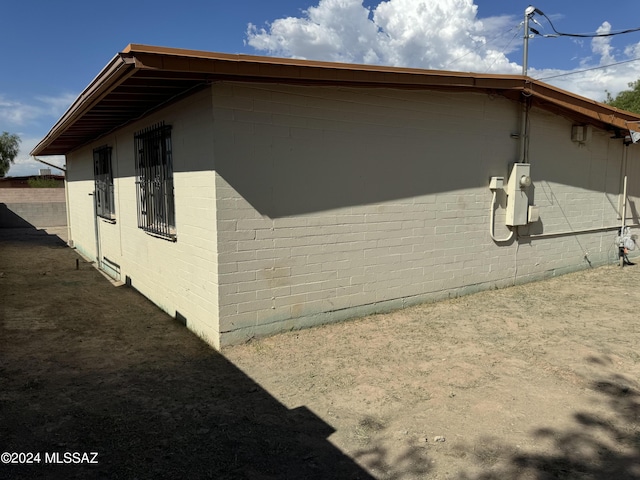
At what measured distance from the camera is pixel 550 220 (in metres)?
7.60

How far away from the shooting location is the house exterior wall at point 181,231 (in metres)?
4.59

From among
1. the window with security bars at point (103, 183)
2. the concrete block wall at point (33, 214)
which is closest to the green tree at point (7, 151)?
the concrete block wall at point (33, 214)

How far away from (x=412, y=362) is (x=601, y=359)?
68.6 inches

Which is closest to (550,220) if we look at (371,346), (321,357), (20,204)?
(371,346)

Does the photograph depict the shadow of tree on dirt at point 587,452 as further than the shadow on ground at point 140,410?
No

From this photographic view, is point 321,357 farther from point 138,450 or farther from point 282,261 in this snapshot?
point 138,450

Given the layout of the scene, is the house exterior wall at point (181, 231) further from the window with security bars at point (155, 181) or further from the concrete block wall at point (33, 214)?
the concrete block wall at point (33, 214)

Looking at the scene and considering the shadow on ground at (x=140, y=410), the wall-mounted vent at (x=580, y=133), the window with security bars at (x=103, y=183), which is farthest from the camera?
the window with security bars at (x=103, y=183)

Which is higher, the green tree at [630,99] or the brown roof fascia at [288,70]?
the green tree at [630,99]

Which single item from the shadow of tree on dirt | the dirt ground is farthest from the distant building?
the shadow of tree on dirt

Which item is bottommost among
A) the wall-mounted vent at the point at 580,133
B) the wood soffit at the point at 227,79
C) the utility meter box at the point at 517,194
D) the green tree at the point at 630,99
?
the utility meter box at the point at 517,194

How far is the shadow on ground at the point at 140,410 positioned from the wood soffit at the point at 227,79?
2.59 meters

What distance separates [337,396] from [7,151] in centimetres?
4492

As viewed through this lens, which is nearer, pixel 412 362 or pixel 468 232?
pixel 412 362
